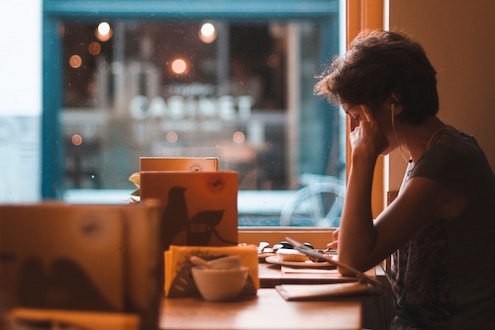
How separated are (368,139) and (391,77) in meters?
0.19

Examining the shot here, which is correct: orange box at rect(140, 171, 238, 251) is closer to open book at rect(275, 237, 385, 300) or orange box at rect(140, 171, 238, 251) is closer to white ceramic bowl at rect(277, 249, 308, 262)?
open book at rect(275, 237, 385, 300)

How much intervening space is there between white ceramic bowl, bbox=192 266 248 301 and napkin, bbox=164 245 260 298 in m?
0.05

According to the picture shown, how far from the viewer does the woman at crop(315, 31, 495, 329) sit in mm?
1980

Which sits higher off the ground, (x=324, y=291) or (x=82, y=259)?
(x=82, y=259)

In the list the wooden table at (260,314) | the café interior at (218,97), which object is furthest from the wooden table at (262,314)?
the café interior at (218,97)

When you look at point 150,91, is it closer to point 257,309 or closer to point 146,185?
point 146,185

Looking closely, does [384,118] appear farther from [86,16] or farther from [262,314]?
[86,16]

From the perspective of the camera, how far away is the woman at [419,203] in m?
1.98

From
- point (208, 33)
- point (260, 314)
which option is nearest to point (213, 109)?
point (208, 33)

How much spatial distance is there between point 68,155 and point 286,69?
106 cm

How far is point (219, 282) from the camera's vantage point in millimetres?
1622

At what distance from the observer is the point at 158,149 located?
334 centimetres

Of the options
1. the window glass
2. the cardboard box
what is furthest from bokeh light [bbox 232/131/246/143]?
the cardboard box

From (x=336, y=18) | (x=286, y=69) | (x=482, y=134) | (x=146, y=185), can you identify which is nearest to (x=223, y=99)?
(x=286, y=69)
